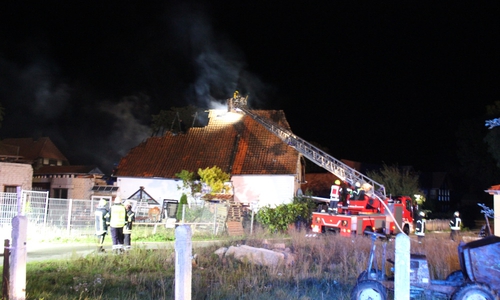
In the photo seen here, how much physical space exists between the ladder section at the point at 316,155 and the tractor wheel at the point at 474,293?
575 inches

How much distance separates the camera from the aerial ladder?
22.7 meters

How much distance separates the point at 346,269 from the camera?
29.9ft

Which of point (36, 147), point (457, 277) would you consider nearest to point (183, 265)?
point (457, 277)

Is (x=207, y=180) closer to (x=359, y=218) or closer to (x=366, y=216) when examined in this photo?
(x=366, y=216)

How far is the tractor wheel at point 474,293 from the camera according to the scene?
6.23 m

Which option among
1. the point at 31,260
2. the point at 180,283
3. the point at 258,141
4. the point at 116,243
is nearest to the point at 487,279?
the point at 180,283

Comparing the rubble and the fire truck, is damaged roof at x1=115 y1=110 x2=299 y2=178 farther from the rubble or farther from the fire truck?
the rubble

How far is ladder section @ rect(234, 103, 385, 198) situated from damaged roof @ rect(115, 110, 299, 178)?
821 mm

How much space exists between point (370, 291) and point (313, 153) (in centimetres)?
1937

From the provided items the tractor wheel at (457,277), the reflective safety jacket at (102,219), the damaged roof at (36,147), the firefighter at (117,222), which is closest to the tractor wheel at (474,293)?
the tractor wheel at (457,277)

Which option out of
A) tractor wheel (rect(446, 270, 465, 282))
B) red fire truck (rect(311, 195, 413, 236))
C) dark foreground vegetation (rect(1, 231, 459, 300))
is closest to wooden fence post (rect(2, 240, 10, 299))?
dark foreground vegetation (rect(1, 231, 459, 300))

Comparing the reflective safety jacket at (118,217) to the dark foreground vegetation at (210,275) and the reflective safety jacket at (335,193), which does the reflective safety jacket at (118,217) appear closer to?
the dark foreground vegetation at (210,275)

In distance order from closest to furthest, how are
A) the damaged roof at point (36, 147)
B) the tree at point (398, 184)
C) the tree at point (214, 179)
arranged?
1. the tree at point (214, 179)
2. the tree at point (398, 184)
3. the damaged roof at point (36, 147)

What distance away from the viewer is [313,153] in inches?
1009
